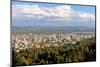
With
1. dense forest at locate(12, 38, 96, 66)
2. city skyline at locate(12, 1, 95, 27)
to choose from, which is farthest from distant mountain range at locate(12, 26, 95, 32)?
dense forest at locate(12, 38, 96, 66)

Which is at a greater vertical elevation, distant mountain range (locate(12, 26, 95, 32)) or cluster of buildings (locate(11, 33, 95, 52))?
distant mountain range (locate(12, 26, 95, 32))

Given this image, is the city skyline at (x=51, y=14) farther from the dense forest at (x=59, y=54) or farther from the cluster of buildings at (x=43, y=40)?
the dense forest at (x=59, y=54)

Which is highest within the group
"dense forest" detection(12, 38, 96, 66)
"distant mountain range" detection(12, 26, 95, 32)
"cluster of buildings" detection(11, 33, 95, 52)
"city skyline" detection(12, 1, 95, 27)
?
"city skyline" detection(12, 1, 95, 27)

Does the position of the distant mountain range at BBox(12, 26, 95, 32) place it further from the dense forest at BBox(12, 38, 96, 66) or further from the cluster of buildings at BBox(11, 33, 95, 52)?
the dense forest at BBox(12, 38, 96, 66)

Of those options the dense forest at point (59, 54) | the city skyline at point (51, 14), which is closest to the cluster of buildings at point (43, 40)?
the dense forest at point (59, 54)

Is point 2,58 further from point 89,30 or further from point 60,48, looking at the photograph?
point 89,30

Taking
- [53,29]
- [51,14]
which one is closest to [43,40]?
[53,29]
